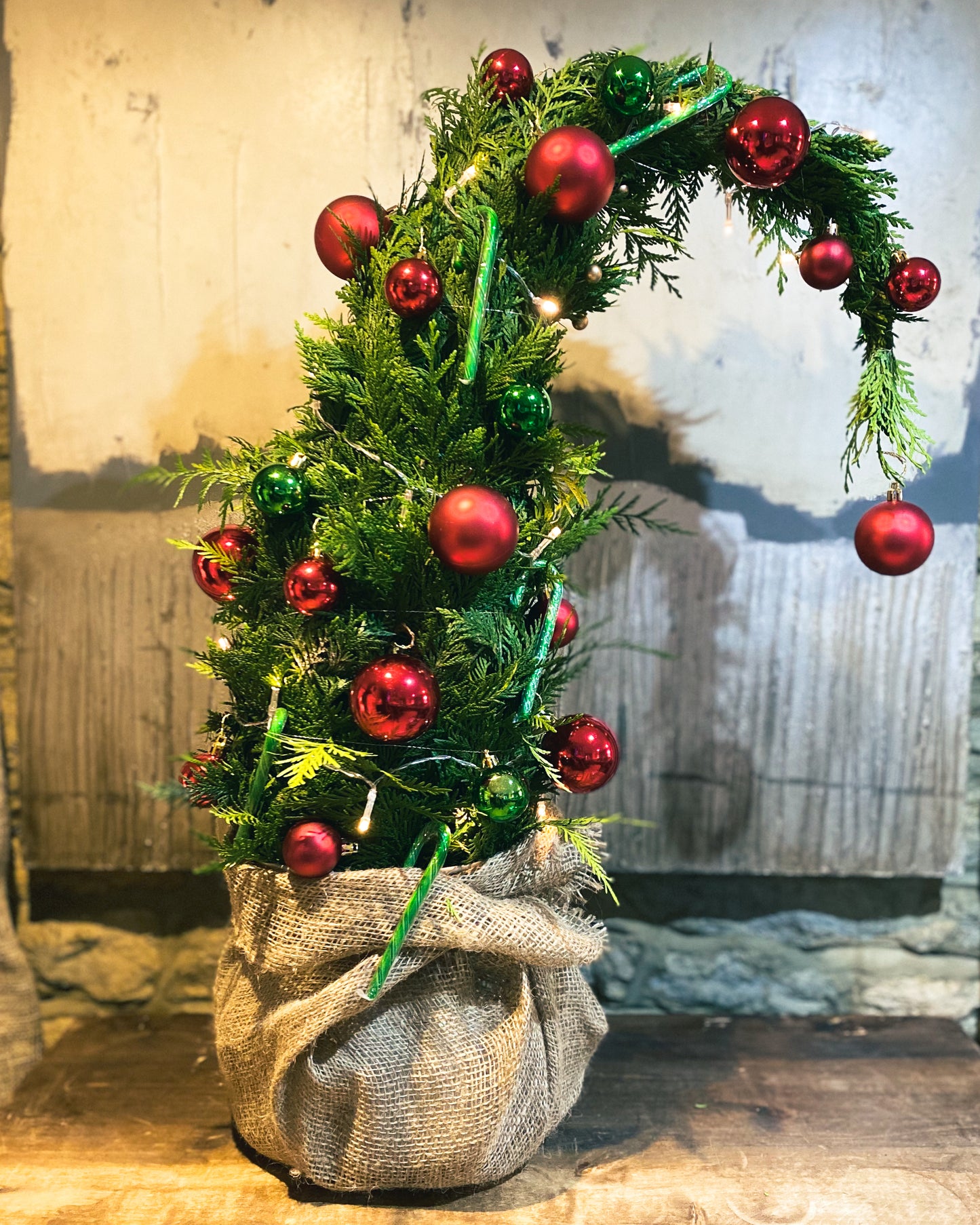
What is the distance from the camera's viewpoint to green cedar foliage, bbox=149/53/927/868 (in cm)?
95

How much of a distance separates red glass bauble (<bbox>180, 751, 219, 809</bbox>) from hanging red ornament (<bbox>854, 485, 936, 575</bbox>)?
2.38 ft

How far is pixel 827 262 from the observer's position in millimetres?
1015

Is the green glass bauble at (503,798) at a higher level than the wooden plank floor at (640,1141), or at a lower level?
higher

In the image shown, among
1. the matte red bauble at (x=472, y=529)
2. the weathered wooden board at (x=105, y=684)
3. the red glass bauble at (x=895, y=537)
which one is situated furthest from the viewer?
the weathered wooden board at (x=105, y=684)

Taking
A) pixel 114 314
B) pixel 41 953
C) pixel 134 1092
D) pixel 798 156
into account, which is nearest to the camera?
pixel 798 156

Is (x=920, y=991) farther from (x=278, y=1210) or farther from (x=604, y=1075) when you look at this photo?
(x=278, y=1210)

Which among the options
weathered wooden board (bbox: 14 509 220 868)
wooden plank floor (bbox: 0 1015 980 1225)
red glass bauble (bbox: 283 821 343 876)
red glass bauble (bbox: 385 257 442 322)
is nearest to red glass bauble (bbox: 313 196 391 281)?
red glass bauble (bbox: 385 257 442 322)

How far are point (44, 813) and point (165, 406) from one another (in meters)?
0.62

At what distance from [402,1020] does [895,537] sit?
0.69m

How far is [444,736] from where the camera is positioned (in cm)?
98

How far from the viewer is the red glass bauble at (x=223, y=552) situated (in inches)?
40.8

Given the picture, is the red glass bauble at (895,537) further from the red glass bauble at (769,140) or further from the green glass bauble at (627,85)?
the green glass bauble at (627,85)

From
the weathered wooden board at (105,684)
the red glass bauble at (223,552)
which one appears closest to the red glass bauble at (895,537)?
the red glass bauble at (223,552)

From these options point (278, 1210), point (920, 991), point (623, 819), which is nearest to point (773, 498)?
point (623, 819)
